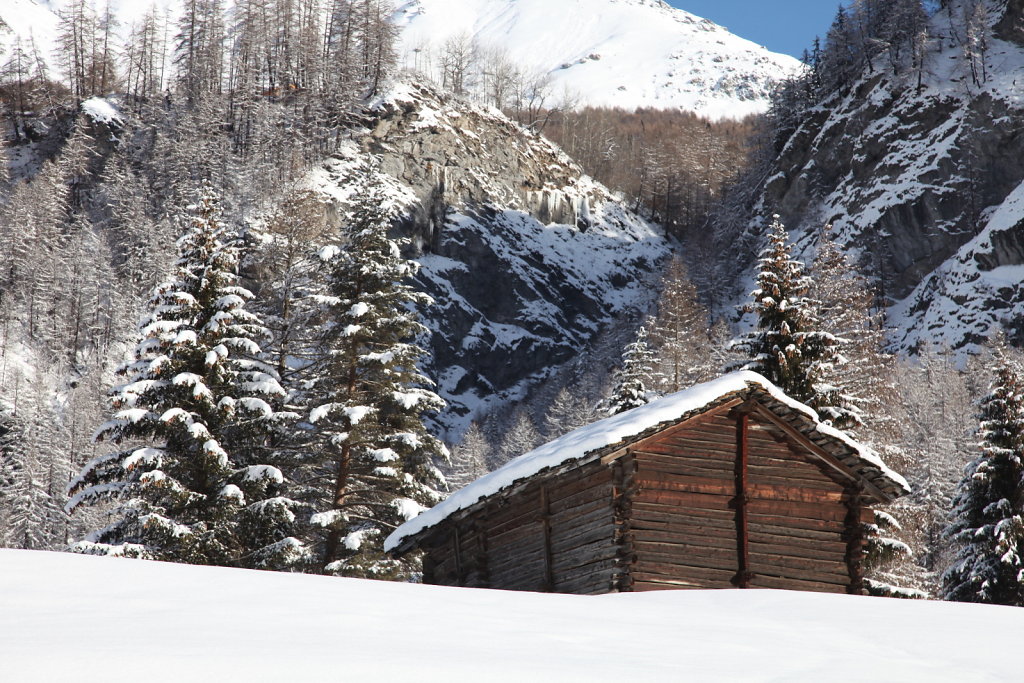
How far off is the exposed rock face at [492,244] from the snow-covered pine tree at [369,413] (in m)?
69.9

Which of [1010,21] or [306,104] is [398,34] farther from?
[1010,21]

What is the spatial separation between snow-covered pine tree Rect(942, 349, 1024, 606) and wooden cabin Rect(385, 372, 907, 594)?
996cm

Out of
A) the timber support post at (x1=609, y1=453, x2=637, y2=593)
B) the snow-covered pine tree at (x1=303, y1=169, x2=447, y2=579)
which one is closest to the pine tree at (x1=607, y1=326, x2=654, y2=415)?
the snow-covered pine tree at (x1=303, y1=169, x2=447, y2=579)

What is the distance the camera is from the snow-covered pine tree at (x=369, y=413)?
23766 mm

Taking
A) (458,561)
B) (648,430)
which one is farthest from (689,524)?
(458,561)

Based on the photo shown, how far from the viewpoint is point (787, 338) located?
26.3m

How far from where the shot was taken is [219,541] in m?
22.6

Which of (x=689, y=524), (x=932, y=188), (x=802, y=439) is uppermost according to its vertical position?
(x=932, y=188)

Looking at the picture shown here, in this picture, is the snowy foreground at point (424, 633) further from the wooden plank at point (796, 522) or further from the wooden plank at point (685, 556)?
the wooden plank at point (796, 522)

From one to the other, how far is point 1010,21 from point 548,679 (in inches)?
4619

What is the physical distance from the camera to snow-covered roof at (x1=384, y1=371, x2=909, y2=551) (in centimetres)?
1641

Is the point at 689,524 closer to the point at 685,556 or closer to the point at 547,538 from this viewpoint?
the point at 685,556

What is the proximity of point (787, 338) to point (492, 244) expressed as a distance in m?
91.3

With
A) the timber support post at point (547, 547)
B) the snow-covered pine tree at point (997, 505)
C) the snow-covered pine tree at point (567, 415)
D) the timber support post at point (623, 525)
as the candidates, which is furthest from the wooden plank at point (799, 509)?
the snow-covered pine tree at point (567, 415)
